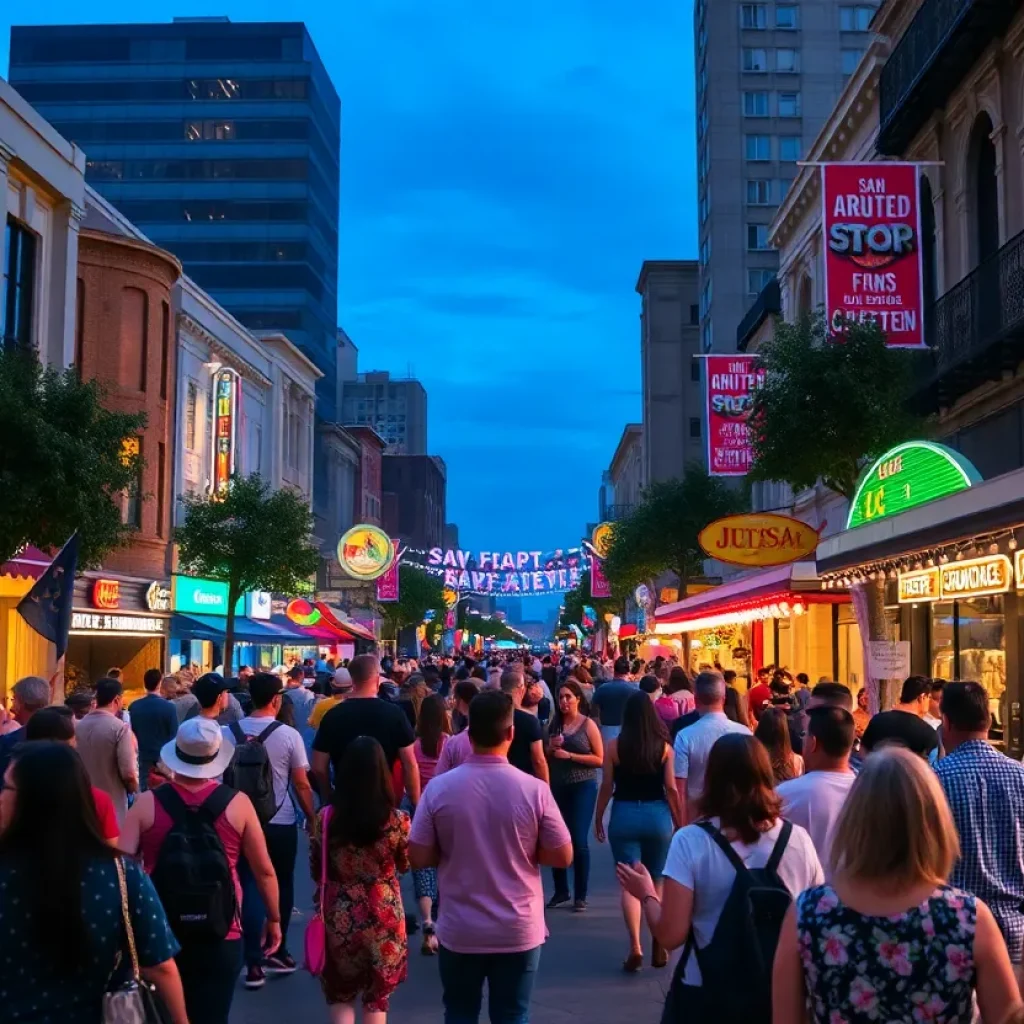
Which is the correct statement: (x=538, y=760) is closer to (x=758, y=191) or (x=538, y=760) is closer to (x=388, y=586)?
(x=388, y=586)

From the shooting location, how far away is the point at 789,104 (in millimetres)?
69750

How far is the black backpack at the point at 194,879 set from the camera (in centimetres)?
541

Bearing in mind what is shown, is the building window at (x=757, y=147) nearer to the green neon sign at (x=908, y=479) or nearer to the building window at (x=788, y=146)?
the building window at (x=788, y=146)

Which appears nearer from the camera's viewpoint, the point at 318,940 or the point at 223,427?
the point at 318,940

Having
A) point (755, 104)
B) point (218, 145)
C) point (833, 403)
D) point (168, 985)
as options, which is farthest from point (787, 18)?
point (168, 985)

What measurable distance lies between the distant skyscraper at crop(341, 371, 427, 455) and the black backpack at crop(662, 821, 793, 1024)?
562 feet

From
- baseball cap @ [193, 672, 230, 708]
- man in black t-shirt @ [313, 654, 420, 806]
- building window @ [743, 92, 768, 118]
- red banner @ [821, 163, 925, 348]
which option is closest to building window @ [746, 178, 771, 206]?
building window @ [743, 92, 768, 118]

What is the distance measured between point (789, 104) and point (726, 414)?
44095mm

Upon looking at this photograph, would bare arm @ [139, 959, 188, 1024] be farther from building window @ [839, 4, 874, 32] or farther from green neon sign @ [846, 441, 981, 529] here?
building window @ [839, 4, 874, 32]

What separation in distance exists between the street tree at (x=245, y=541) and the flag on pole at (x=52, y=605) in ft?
70.9

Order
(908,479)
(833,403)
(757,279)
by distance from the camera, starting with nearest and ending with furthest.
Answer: (908,479) < (833,403) < (757,279)

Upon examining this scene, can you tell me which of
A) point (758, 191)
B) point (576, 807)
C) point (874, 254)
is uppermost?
point (758, 191)

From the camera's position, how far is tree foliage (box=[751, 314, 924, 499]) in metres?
19.4

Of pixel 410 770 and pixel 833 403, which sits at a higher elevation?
pixel 833 403
